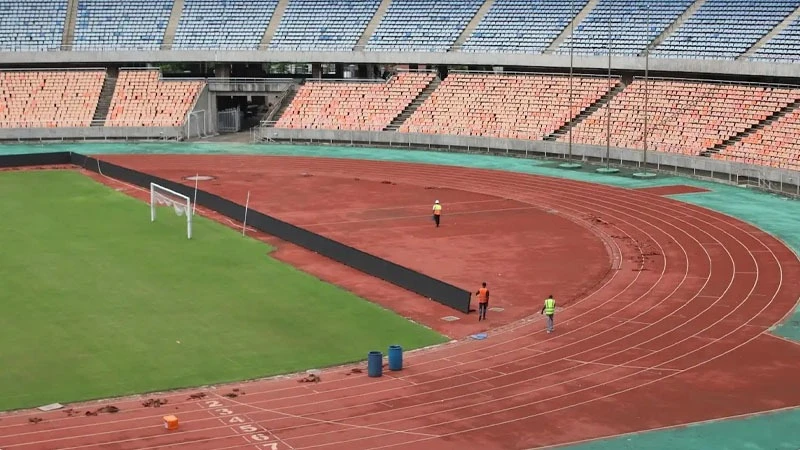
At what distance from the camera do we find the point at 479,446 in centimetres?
2369

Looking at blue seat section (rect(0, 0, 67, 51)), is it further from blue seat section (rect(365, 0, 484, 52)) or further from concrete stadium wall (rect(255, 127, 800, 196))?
blue seat section (rect(365, 0, 484, 52))

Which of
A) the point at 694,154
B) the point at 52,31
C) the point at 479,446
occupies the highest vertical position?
the point at 52,31

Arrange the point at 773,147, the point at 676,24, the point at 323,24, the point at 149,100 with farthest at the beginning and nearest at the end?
1. the point at 323,24
2. the point at 149,100
3. the point at 676,24
4. the point at 773,147

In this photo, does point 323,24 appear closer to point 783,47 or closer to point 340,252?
point 783,47

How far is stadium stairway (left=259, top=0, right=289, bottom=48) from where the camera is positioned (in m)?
86.8

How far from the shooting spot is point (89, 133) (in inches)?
3140

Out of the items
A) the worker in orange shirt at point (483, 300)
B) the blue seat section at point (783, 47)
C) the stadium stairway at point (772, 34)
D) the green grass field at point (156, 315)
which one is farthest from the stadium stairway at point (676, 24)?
the worker in orange shirt at point (483, 300)

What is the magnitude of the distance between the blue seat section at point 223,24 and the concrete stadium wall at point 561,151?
10039mm

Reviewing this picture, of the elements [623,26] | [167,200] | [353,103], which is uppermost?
[623,26]

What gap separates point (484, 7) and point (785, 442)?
211 ft

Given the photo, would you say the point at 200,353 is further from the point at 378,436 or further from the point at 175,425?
the point at 378,436

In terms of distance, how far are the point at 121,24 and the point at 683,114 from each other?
151 ft

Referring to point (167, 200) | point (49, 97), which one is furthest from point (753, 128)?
point (49, 97)

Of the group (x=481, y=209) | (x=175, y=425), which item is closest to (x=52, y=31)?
(x=481, y=209)
